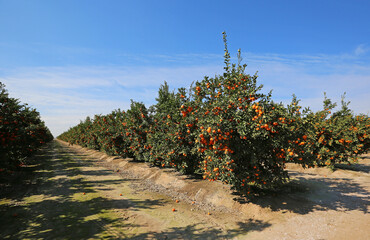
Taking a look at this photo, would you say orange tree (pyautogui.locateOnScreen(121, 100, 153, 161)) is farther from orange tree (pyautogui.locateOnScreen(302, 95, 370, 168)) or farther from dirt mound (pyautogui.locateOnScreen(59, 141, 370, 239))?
orange tree (pyautogui.locateOnScreen(302, 95, 370, 168))

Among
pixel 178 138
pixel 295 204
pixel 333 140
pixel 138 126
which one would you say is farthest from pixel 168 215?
pixel 333 140

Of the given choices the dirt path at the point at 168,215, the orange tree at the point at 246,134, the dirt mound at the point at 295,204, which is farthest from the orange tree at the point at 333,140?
the orange tree at the point at 246,134

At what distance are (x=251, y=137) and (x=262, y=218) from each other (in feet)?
10.4

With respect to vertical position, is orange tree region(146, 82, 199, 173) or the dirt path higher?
orange tree region(146, 82, 199, 173)

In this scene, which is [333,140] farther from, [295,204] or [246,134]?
[246,134]

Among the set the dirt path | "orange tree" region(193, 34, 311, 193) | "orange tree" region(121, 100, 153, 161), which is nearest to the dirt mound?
the dirt path

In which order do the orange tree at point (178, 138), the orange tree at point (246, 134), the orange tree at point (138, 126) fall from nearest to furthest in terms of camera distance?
the orange tree at point (246, 134) < the orange tree at point (178, 138) < the orange tree at point (138, 126)

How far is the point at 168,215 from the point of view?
7.37m

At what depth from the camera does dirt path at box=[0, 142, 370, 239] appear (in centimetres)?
588

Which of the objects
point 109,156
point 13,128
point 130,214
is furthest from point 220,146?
point 109,156

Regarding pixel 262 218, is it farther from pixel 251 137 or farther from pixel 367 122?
pixel 367 122

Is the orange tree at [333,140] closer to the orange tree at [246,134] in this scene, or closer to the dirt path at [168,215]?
the dirt path at [168,215]

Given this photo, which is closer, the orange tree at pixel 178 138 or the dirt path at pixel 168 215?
the dirt path at pixel 168 215

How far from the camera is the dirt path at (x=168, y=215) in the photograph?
5879 millimetres
